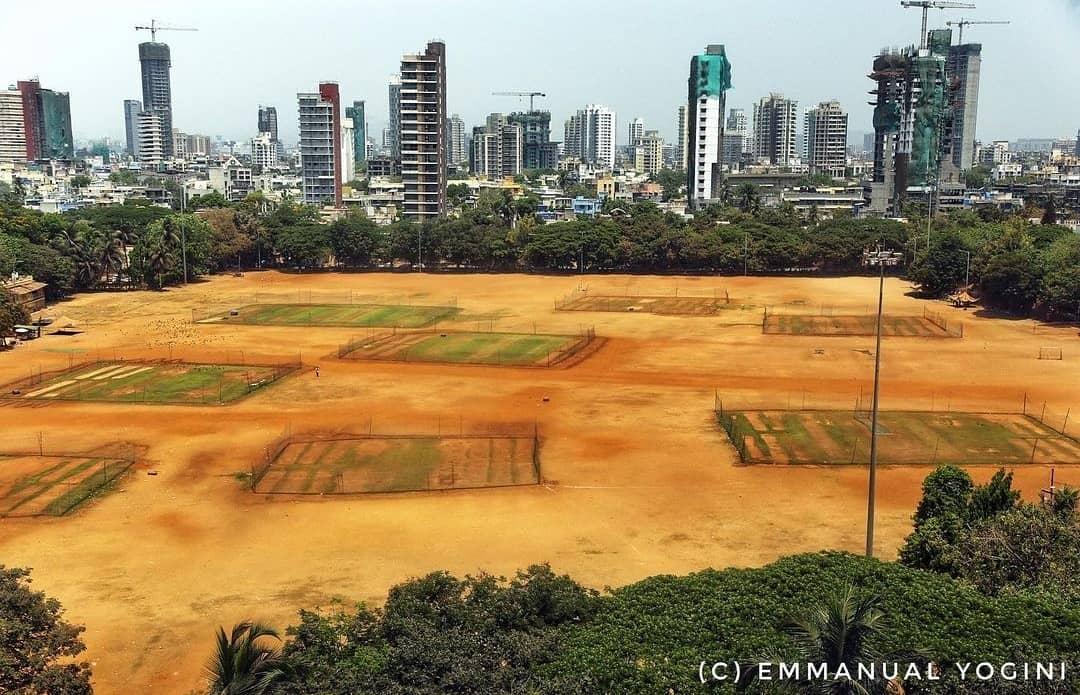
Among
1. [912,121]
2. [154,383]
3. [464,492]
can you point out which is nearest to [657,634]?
[464,492]

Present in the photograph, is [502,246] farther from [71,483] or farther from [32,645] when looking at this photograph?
[32,645]

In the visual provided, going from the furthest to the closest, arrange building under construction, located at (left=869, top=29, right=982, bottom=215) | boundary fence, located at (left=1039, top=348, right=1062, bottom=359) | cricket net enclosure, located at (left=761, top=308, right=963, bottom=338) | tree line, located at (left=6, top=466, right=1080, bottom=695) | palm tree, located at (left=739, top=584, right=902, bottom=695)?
building under construction, located at (left=869, top=29, right=982, bottom=215)
cricket net enclosure, located at (left=761, top=308, right=963, bottom=338)
boundary fence, located at (left=1039, top=348, right=1062, bottom=359)
tree line, located at (left=6, top=466, right=1080, bottom=695)
palm tree, located at (left=739, top=584, right=902, bottom=695)

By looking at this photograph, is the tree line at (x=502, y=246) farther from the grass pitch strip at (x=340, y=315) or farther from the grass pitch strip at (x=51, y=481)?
the grass pitch strip at (x=51, y=481)

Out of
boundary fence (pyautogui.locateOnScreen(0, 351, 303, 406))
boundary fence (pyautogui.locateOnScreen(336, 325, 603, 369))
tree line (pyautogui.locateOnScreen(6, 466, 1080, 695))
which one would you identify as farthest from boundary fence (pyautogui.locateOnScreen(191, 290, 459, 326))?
tree line (pyautogui.locateOnScreen(6, 466, 1080, 695))

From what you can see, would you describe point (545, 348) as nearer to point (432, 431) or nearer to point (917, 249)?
point (432, 431)

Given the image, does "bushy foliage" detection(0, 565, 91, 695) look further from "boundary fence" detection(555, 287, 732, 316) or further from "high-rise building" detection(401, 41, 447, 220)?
"high-rise building" detection(401, 41, 447, 220)

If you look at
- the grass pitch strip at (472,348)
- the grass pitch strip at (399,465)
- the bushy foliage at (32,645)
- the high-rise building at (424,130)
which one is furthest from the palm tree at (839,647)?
the high-rise building at (424,130)
